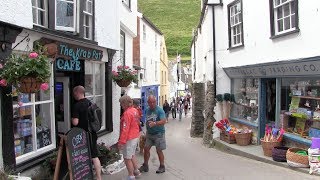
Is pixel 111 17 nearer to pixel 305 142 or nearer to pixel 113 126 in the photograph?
pixel 113 126

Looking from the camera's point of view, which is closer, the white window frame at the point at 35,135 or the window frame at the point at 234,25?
the white window frame at the point at 35,135

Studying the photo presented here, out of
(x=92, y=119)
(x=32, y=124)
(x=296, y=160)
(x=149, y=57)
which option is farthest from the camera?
(x=149, y=57)

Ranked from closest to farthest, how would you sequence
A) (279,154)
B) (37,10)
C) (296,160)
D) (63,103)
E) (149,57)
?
(37,10) < (296,160) < (63,103) < (279,154) < (149,57)

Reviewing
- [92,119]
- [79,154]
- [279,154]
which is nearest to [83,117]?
[92,119]

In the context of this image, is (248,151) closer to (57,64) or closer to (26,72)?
(57,64)

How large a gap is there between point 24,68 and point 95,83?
4.78m

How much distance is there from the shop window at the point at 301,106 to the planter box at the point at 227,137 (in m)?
2.60

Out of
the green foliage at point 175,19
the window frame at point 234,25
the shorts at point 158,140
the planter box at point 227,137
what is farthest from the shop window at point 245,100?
the green foliage at point 175,19

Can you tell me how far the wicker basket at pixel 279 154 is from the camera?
9.68 meters

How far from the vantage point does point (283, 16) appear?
34.6 ft

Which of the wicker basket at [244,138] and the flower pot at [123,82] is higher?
the flower pot at [123,82]

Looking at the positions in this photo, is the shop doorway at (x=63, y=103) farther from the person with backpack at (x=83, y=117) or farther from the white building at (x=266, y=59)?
the white building at (x=266, y=59)

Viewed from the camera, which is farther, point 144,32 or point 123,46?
point 144,32

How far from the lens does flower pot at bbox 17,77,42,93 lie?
5758mm
